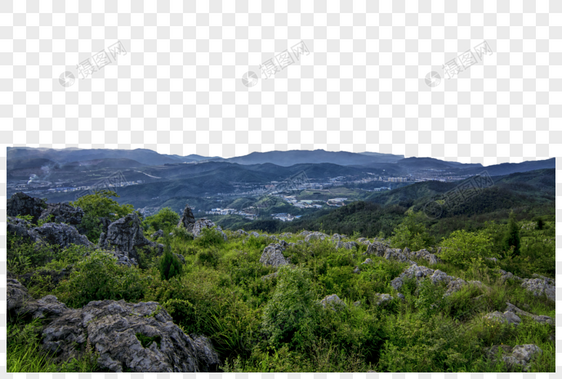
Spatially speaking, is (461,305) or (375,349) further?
(461,305)

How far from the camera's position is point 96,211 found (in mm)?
14984

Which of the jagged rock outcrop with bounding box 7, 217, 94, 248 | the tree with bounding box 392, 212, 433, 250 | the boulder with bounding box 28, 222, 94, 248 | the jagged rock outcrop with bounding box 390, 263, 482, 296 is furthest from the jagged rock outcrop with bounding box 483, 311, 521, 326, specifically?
the boulder with bounding box 28, 222, 94, 248

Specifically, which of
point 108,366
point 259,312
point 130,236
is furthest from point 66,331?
point 130,236

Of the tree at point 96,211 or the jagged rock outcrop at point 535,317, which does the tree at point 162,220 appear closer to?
the tree at point 96,211

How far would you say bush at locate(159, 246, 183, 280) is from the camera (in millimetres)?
8430

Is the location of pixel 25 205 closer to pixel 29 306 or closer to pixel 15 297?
pixel 15 297

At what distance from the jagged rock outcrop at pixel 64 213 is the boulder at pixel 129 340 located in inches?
450

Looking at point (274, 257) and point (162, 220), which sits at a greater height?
point (274, 257)

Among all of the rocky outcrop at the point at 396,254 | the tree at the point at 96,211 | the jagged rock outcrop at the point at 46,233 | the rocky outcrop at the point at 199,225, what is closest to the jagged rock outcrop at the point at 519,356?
the rocky outcrop at the point at 396,254

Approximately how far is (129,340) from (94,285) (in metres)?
2.32

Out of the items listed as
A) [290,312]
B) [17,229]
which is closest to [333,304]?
[290,312]

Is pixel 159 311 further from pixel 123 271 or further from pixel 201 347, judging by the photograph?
pixel 123 271

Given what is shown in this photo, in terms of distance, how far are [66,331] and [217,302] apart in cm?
270

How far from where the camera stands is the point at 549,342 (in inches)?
233
